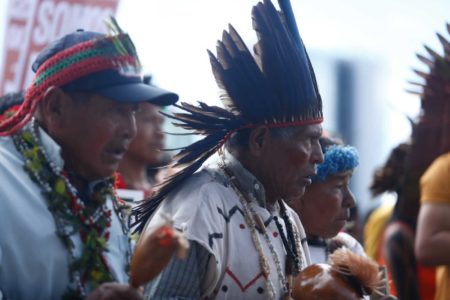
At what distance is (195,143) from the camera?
384cm

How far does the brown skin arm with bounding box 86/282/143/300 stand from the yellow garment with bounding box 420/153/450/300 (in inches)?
105

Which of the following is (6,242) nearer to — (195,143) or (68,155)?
(68,155)

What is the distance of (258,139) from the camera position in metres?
3.80

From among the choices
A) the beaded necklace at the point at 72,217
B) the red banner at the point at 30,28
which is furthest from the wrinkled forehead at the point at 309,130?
the red banner at the point at 30,28

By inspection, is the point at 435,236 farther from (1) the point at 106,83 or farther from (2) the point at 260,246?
(1) the point at 106,83

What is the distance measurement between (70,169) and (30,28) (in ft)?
8.49

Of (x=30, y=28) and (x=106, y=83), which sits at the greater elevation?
(x=30, y=28)

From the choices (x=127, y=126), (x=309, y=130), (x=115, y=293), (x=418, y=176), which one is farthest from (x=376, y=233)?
(x=115, y=293)

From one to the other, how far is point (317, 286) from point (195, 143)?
83 cm

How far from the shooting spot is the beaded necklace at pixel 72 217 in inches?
122

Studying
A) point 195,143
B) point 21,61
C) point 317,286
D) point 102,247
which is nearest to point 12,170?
point 102,247

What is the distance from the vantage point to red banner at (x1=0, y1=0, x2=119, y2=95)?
5645 mm

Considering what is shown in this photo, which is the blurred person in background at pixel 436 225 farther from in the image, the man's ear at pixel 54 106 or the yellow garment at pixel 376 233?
the man's ear at pixel 54 106

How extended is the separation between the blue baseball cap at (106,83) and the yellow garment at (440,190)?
230cm
